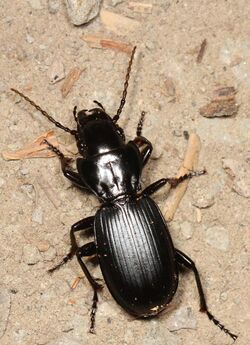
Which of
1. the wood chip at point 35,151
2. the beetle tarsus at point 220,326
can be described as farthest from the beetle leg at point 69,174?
the beetle tarsus at point 220,326

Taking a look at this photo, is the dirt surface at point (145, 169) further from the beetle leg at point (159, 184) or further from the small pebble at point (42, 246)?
the beetle leg at point (159, 184)

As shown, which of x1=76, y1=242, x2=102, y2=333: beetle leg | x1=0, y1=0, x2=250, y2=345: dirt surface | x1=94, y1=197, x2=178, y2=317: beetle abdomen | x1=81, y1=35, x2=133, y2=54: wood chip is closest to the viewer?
x1=94, y1=197, x2=178, y2=317: beetle abdomen

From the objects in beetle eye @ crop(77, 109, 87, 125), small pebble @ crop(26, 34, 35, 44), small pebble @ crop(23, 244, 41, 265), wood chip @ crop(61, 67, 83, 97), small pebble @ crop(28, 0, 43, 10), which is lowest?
small pebble @ crop(23, 244, 41, 265)

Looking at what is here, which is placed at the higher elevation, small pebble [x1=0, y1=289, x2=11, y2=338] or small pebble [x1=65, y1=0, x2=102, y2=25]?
small pebble [x1=65, y1=0, x2=102, y2=25]

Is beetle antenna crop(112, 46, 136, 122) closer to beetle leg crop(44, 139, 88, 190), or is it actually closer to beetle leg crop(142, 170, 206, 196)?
beetle leg crop(44, 139, 88, 190)

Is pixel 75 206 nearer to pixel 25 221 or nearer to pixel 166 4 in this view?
pixel 25 221

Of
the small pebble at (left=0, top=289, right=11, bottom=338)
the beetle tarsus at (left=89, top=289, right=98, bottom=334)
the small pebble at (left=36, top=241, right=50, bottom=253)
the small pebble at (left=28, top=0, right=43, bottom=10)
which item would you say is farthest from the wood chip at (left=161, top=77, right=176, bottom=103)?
the small pebble at (left=0, top=289, right=11, bottom=338)

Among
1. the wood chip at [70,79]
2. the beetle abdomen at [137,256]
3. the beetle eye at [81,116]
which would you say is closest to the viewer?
the beetle abdomen at [137,256]

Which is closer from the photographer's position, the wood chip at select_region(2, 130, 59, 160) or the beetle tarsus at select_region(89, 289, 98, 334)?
the beetle tarsus at select_region(89, 289, 98, 334)
